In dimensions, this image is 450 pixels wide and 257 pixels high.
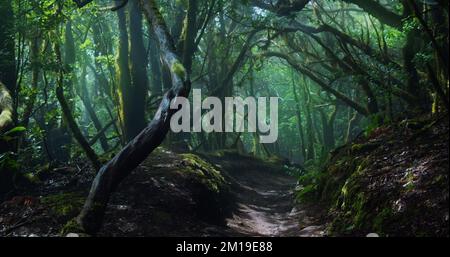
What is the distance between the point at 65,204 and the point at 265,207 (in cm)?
631

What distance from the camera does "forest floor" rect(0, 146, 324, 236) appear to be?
265 inches

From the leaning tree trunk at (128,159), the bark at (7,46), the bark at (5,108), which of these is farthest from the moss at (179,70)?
the bark at (7,46)

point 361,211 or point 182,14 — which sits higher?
point 182,14

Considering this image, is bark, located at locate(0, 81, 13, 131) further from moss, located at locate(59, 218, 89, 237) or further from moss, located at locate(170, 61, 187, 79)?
moss, located at locate(170, 61, 187, 79)

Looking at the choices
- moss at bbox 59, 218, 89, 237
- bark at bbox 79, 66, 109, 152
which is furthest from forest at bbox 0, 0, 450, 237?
bark at bbox 79, 66, 109, 152

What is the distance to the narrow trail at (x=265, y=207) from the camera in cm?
809

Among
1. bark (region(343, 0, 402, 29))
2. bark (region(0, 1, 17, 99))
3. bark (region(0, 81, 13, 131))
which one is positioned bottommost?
bark (region(0, 81, 13, 131))

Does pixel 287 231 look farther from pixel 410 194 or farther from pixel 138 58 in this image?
pixel 138 58

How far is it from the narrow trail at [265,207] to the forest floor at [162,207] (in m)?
0.03

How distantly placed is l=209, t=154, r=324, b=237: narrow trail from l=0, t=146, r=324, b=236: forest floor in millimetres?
29

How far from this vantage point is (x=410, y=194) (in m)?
5.29

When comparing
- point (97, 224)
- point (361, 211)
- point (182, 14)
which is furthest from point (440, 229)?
point (182, 14)

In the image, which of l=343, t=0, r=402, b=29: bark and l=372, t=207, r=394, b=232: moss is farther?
A: l=343, t=0, r=402, b=29: bark
